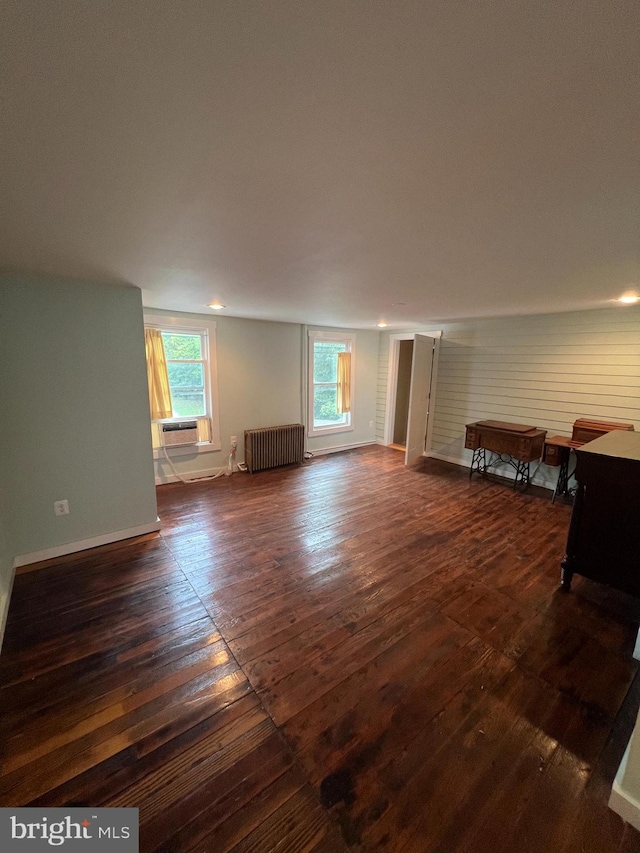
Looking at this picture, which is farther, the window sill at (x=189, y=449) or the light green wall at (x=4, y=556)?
the window sill at (x=189, y=449)

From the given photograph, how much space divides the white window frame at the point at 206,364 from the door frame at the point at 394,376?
317 centimetres

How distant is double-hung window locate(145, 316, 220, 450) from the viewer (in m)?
4.20

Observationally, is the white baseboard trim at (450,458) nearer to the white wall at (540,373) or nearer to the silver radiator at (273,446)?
the white wall at (540,373)

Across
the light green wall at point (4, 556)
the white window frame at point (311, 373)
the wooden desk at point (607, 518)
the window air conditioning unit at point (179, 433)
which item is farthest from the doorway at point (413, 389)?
the light green wall at point (4, 556)

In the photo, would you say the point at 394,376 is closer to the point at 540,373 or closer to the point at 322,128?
the point at 540,373

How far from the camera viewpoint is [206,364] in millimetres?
4473

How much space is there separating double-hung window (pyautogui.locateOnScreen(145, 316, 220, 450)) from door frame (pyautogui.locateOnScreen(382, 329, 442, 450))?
127 inches

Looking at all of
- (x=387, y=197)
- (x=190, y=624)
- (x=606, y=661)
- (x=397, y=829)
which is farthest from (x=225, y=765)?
(x=387, y=197)

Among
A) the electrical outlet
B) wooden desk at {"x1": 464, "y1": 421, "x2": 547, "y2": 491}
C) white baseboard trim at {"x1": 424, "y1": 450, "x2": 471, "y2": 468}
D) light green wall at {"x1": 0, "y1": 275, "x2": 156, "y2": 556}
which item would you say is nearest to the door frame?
white baseboard trim at {"x1": 424, "y1": 450, "x2": 471, "y2": 468}

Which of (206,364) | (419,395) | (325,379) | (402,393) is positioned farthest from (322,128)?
(402,393)

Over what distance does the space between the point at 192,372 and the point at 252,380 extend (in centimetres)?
87

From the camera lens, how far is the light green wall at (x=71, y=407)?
94.3 inches

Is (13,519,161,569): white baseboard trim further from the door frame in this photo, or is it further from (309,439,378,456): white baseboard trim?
the door frame

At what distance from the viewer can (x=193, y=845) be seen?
1.12 metres
